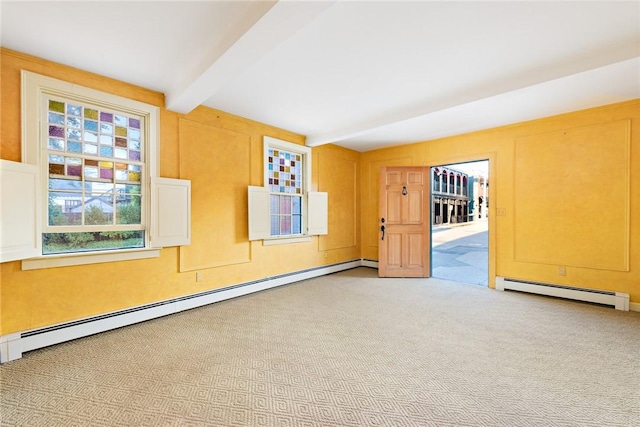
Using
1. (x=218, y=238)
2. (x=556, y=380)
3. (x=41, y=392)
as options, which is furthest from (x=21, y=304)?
(x=556, y=380)

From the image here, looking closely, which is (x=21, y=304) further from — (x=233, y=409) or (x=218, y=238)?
(x=233, y=409)

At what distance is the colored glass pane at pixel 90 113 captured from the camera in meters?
2.92

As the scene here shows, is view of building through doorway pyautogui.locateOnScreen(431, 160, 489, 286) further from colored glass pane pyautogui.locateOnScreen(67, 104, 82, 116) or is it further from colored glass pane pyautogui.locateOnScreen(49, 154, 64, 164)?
colored glass pane pyautogui.locateOnScreen(49, 154, 64, 164)

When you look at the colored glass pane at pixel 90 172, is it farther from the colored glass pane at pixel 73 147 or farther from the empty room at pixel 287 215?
the colored glass pane at pixel 73 147

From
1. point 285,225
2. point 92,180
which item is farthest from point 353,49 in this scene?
point 285,225

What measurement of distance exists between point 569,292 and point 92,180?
253 inches

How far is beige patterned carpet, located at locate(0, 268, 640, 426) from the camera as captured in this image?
172 cm

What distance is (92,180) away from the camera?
9.63 ft

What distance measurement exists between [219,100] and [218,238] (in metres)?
1.93

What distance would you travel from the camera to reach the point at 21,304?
2475mm

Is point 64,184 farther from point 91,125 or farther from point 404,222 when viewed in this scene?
point 404,222

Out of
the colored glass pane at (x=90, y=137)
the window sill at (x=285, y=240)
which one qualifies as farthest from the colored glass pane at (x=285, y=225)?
the colored glass pane at (x=90, y=137)

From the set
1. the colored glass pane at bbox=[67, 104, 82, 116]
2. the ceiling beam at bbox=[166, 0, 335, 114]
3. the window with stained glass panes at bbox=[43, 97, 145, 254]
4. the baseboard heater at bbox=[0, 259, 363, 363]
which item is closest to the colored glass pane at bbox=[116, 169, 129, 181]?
the window with stained glass panes at bbox=[43, 97, 145, 254]

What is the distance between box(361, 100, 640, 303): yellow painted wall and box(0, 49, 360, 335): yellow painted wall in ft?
10.3
